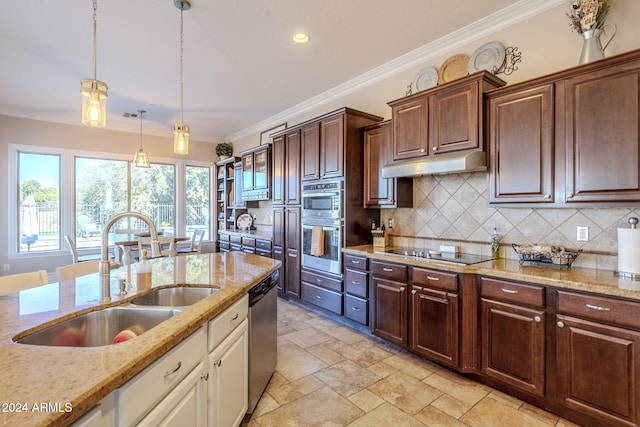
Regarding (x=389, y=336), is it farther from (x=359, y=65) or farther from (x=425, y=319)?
(x=359, y=65)

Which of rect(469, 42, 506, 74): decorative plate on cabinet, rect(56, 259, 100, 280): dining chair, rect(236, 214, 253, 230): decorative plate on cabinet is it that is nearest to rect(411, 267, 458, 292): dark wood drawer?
rect(469, 42, 506, 74): decorative plate on cabinet

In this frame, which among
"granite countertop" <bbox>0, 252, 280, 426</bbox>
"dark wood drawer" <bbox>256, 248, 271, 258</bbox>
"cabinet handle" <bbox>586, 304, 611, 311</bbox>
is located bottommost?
"dark wood drawer" <bbox>256, 248, 271, 258</bbox>

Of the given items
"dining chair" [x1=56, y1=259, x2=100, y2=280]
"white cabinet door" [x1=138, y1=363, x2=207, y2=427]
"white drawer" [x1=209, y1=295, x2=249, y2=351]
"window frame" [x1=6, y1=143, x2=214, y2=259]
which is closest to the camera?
"white cabinet door" [x1=138, y1=363, x2=207, y2=427]

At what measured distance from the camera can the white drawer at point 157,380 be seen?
3.00 feet

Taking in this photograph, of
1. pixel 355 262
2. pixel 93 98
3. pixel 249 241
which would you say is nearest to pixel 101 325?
pixel 93 98

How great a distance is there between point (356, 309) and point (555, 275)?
191 cm

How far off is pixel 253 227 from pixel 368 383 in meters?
4.48

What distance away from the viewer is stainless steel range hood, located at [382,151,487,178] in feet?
8.43

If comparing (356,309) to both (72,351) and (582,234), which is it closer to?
(582,234)

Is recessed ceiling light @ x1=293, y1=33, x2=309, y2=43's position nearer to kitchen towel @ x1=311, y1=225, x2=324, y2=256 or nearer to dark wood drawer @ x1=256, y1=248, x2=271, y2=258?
kitchen towel @ x1=311, y1=225, x2=324, y2=256

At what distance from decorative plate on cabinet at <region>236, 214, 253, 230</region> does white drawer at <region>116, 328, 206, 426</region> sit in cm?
515

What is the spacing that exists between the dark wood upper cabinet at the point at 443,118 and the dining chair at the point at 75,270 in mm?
2849

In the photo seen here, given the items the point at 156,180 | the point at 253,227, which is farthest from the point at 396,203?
the point at 156,180

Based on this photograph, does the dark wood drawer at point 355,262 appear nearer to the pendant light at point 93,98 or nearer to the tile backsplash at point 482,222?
the tile backsplash at point 482,222
